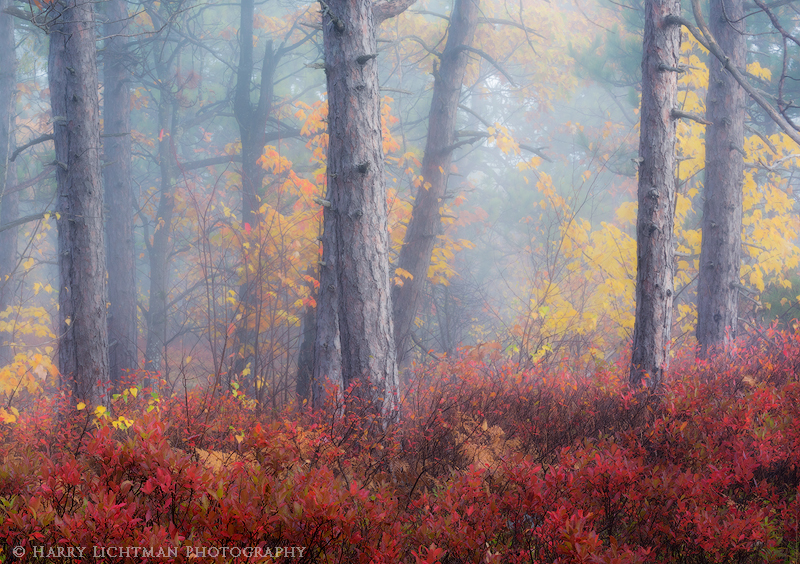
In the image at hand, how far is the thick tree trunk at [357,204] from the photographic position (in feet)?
15.4

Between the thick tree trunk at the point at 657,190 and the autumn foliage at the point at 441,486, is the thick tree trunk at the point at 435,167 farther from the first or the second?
the autumn foliage at the point at 441,486

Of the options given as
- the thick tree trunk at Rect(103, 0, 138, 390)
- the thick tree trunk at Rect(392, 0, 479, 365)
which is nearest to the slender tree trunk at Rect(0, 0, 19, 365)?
the thick tree trunk at Rect(103, 0, 138, 390)

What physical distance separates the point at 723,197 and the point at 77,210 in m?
8.52

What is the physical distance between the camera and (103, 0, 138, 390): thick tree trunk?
1001 cm

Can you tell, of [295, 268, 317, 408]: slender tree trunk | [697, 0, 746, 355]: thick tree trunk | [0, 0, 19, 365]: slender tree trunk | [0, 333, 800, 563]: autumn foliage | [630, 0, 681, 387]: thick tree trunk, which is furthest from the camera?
[0, 0, 19, 365]: slender tree trunk

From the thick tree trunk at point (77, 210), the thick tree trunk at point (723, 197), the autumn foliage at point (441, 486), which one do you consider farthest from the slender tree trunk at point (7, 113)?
the thick tree trunk at point (723, 197)

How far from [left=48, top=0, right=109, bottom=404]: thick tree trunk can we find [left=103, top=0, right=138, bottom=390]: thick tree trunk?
13.4ft

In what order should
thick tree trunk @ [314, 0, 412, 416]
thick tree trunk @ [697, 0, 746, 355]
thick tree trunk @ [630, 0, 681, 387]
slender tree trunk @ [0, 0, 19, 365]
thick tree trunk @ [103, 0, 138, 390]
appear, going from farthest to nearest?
1. slender tree trunk @ [0, 0, 19, 365]
2. thick tree trunk @ [103, 0, 138, 390]
3. thick tree trunk @ [697, 0, 746, 355]
4. thick tree trunk @ [630, 0, 681, 387]
5. thick tree trunk @ [314, 0, 412, 416]

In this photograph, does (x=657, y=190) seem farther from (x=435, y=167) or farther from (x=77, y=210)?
(x=77, y=210)

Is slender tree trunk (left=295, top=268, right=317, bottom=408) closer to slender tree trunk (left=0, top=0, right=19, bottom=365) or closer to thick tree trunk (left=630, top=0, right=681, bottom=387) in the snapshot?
thick tree trunk (left=630, top=0, right=681, bottom=387)

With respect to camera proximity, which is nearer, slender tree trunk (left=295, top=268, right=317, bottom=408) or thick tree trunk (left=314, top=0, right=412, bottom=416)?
thick tree trunk (left=314, top=0, right=412, bottom=416)

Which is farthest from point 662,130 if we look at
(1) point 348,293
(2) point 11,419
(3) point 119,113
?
(3) point 119,113

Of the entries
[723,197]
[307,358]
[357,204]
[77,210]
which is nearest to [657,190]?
[357,204]

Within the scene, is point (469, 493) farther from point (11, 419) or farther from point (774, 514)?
point (11, 419)
